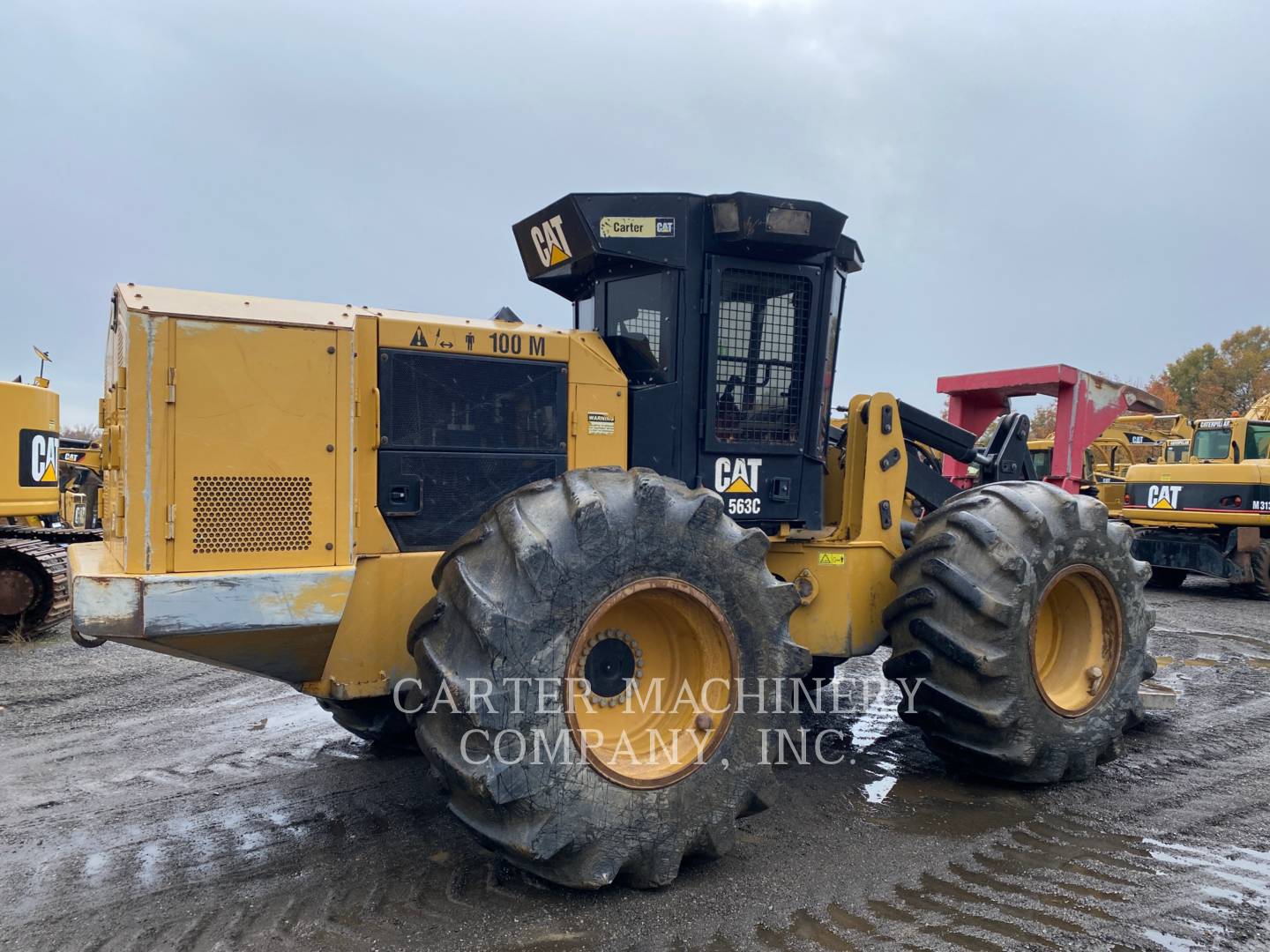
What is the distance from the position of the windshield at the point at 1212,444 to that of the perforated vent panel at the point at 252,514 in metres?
16.0

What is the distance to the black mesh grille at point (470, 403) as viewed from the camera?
160 inches

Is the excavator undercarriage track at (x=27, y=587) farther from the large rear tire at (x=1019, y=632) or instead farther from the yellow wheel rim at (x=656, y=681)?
the large rear tire at (x=1019, y=632)

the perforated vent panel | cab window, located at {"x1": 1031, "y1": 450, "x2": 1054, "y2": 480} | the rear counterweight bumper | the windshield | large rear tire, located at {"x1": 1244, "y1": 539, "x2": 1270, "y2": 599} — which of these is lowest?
large rear tire, located at {"x1": 1244, "y1": 539, "x2": 1270, "y2": 599}

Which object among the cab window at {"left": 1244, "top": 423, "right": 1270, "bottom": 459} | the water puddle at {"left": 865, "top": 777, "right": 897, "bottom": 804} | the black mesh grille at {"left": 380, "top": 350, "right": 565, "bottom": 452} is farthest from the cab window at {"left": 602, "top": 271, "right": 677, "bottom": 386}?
the cab window at {"left": 1244, "top": 423, "right": 1270, "bottom": 459}

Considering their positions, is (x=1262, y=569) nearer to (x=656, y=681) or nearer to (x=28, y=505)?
(x=656, y=681)

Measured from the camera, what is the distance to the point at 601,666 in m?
3.94

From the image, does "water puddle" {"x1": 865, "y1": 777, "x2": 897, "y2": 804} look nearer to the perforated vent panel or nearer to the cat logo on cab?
the cat logo on cab

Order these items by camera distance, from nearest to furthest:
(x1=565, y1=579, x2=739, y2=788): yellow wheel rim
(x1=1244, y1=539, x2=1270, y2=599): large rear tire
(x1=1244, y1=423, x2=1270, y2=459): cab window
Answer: (x1=565, y1=579, x2=739, y2=788): yellow wheel rim → (x1=1244, y1=539, x2=1270, y2=599): large rear tire → (x1=1244, y1=423, x2=1270, y2=459): cab window

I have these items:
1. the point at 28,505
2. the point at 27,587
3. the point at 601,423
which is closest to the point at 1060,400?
the point at 601,423

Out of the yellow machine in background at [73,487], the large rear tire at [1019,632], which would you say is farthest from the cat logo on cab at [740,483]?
the yellow machine in background at [73,487]

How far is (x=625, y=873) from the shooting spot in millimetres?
3670

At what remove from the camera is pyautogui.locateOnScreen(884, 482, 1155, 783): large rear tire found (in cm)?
461

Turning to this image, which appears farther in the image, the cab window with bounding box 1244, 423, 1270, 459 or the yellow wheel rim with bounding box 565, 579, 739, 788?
the cab window with bounding box 1244, 423, 1270, 459

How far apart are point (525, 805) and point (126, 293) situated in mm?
2375
